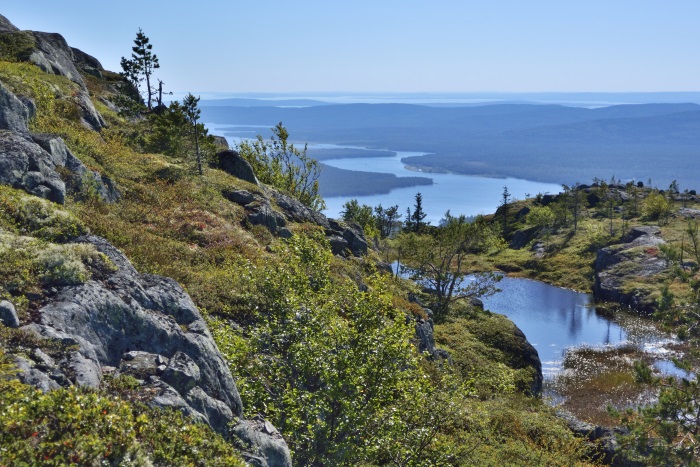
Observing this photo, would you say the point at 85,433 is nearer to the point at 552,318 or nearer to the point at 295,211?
the point at 295,211

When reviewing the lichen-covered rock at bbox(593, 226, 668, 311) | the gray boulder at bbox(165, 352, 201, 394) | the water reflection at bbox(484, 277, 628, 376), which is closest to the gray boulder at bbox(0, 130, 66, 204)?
the gray boulder at bbox(165, 352, 201, 394)

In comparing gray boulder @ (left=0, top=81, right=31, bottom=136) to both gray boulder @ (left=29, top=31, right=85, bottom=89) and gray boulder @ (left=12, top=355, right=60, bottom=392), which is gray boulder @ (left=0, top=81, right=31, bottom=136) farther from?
gray boulder @ (left=29, top=31, right=85, bottom=89)

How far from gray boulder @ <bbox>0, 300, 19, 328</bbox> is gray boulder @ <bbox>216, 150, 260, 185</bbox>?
45.3m

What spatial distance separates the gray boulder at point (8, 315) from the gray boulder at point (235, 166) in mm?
45311

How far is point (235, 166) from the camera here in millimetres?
57812

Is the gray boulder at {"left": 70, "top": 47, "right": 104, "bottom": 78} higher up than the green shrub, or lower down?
higher up

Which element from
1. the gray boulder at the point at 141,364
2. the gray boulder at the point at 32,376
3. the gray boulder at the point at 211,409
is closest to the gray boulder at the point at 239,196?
the gray boulder at the point at 141,364

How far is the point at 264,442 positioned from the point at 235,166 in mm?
46796

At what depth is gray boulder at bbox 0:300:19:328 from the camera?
12.5 m

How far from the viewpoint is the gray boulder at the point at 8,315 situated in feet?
40.9

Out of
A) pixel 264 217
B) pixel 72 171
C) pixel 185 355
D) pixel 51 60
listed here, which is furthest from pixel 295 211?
pixel 185 355

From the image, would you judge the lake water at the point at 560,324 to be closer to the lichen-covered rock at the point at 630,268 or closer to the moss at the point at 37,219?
the lichen-covered rock at the point at 630,268

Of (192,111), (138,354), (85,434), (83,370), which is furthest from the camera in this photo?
(192,111)

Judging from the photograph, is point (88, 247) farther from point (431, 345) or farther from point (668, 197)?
point (668, 197)
